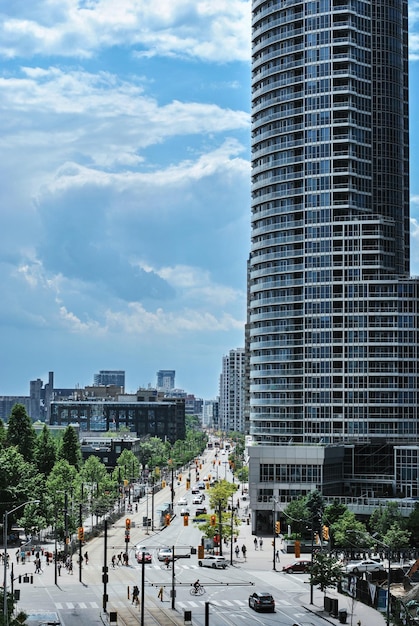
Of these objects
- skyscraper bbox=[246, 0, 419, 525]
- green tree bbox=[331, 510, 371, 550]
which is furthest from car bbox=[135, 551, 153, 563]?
skyscraper bbox=[246, 0, 419, 525]

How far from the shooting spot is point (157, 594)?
338ft

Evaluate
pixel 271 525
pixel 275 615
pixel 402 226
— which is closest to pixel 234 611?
pixel 275 615

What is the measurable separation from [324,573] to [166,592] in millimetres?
15857

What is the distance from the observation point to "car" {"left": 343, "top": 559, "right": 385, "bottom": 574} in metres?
112

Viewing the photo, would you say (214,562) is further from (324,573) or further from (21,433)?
(21,433)

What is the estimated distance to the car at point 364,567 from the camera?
4392 inches

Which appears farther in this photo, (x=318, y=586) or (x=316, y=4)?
(x=316, y=4)

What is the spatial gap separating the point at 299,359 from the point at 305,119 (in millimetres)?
Answer: 40367

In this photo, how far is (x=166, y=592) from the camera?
104 metres

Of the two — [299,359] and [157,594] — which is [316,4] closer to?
[299,359]

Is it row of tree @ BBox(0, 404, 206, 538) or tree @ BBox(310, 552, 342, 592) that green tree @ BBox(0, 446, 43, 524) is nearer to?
row of tree @ BBox(0, 404, 206, 538)

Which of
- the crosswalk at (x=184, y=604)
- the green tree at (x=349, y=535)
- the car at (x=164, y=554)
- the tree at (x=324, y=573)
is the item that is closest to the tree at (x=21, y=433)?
the car at (x=164, y=554)

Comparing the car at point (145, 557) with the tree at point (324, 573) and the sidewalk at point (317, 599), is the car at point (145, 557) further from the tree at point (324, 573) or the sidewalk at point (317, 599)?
the tree at point (324, 573)

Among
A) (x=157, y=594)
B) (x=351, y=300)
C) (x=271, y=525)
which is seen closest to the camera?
(x=157, y=594)
